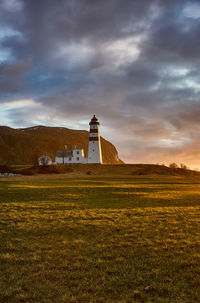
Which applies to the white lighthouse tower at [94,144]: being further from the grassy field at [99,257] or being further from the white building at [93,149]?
the grassy field at [99,257]

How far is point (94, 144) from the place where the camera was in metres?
83.8

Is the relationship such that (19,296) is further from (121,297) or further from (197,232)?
(197,232)

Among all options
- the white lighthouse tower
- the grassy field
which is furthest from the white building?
the grassy field

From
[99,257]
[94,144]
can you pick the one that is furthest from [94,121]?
[99,257]

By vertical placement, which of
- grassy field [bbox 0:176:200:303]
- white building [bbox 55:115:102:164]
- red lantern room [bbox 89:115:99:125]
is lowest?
grassy field [bbox 0:176:200:303]

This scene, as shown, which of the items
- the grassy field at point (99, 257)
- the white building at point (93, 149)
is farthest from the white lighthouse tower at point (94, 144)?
the grassy field at point (99, 257)

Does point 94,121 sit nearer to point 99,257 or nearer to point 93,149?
point 93,149

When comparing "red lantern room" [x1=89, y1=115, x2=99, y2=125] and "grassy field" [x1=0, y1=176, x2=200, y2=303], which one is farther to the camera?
"red lantern room" [x1=89, y1=115, x2=99, y2=125]

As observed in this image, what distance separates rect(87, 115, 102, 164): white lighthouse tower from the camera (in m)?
83.4

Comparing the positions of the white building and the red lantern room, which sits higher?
the red lantern room

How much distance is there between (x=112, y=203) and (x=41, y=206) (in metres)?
6.09

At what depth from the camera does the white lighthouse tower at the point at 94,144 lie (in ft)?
274

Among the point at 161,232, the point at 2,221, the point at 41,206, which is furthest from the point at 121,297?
the point at 41,206

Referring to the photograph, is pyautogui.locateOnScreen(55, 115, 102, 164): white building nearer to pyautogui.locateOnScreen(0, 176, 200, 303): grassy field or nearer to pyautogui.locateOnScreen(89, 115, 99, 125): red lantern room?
pyautogui.locateOnScreen(89, 115, 99, 125): red lantern room
